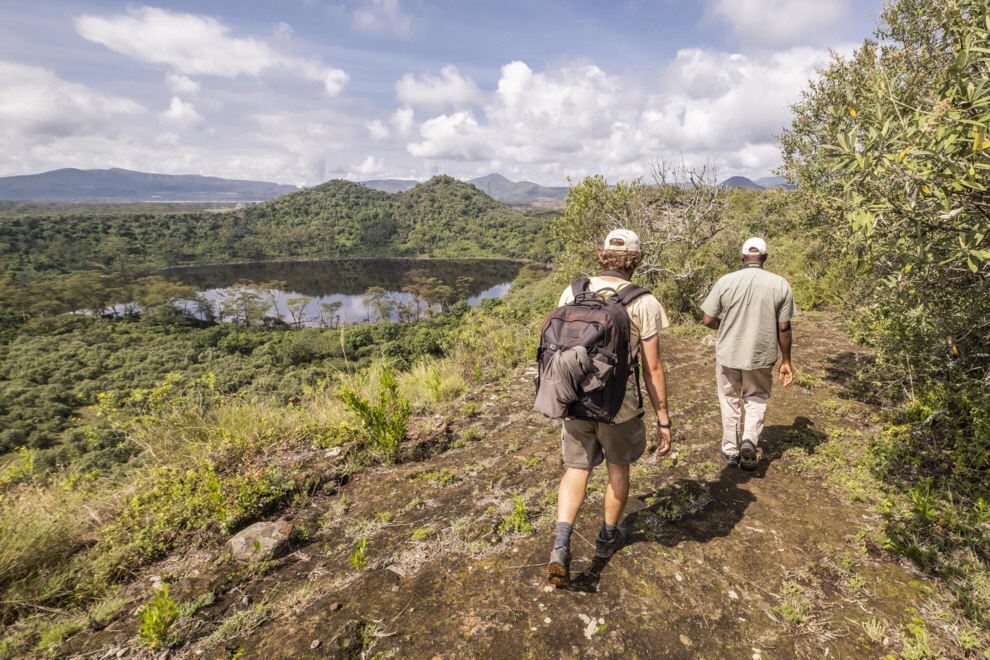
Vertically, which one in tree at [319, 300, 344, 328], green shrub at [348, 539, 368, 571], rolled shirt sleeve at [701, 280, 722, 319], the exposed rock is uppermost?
rolled shirt sleeve at [701, 280, 722, 319]

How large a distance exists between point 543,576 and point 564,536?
0.32 meters

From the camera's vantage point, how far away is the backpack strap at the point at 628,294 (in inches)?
89.6

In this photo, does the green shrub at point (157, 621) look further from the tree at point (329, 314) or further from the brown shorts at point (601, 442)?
the tree at point (329, 314)

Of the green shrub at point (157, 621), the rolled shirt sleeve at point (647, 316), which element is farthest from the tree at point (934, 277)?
the green shrub at point (157, 621)

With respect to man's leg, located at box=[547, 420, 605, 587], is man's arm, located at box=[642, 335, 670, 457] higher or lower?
higher

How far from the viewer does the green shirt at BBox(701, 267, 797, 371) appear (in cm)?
343

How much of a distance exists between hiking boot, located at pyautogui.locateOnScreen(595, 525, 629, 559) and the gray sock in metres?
0.29

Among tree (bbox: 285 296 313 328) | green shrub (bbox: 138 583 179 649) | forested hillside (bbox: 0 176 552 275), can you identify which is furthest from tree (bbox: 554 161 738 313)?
forested hillside (bbox: 0 176 552 275)

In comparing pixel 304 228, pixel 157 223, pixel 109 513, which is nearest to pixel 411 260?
pixel 304 228

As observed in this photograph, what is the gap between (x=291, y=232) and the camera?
13838 centimetres

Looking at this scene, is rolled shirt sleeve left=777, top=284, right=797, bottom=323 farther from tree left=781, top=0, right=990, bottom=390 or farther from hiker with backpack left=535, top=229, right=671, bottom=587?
hiker with backpack left=535, top=229, right=671, bottom=587

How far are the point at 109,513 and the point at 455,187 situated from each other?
205 m

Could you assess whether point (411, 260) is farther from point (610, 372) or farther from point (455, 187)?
point (610, 372)

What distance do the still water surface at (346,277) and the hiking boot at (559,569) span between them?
68.6m
